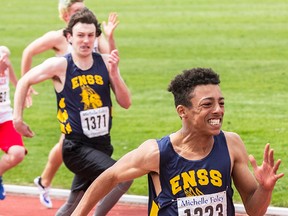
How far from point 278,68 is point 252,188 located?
1229 cm

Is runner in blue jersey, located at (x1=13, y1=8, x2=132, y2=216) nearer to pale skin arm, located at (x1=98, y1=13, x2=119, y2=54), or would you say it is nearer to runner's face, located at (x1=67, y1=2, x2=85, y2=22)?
pale skin arm, located at (x1=98, y1=13, x2=119, y2=54)

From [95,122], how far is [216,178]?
286cm

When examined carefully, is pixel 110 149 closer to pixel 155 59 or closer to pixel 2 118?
pixel 2 118

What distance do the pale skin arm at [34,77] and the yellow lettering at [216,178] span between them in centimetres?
306

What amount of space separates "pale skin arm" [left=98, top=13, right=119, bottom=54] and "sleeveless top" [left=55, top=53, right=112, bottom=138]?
790mm

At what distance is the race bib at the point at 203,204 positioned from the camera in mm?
6660

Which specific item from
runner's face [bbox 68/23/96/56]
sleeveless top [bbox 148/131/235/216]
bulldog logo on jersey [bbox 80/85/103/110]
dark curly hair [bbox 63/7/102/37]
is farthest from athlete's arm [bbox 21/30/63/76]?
sleeveless top [bbox 148/131/235/216]

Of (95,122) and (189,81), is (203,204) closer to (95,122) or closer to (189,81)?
(189,81)

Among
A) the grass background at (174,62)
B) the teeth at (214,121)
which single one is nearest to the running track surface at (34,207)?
the grass background at (174,62)

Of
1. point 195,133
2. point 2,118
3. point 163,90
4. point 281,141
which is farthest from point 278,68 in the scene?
point 195,133

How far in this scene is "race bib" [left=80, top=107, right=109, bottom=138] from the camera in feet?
30.5

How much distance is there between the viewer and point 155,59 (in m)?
20.7

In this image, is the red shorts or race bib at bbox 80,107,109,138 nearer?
race bib at bbox 80,107,109,138

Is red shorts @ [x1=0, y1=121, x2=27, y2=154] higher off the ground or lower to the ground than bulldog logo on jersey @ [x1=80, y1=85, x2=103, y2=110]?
lower
